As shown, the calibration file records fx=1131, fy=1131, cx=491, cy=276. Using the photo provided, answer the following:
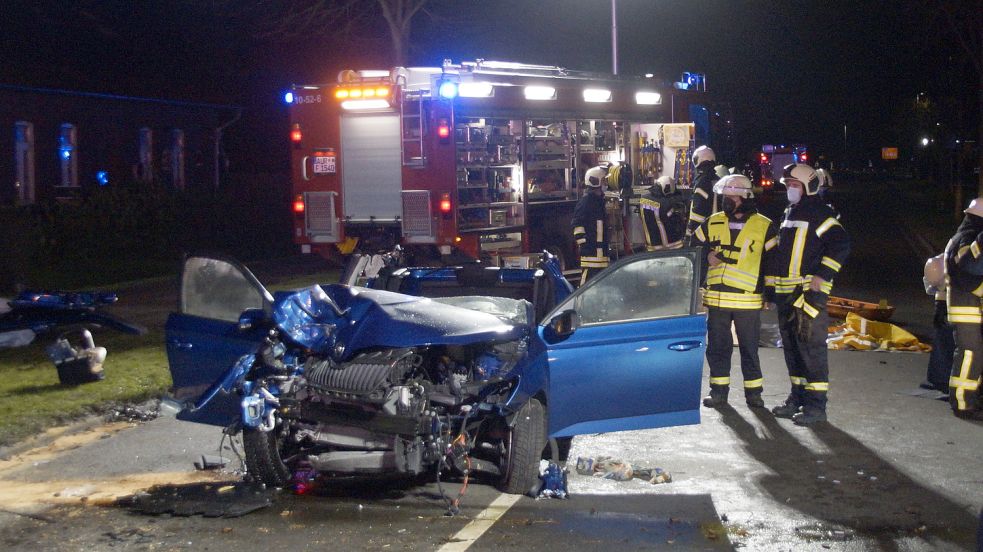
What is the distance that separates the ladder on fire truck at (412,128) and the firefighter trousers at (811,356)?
7.02m

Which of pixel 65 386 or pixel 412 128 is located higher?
pixel 412 128

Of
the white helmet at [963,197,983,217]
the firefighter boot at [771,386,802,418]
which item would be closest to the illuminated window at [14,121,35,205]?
the firefighter boot at [771,386,802,418]

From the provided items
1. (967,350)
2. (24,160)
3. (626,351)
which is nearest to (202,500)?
(626,351)

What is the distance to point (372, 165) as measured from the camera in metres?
15.2

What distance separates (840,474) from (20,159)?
23.0 m

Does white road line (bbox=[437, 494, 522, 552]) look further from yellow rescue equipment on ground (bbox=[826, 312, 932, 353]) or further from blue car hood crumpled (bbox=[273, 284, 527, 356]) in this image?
yellow rescue equipment on ground (bbox=[826, 312, 932, 353])

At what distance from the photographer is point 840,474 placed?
697 centimetres

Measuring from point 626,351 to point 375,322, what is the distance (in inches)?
67.5

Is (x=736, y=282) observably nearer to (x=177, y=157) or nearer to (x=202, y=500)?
(x=202, y=500)

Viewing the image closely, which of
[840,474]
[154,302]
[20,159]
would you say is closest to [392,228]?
[154,302]

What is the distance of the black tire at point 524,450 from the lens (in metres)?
6.27

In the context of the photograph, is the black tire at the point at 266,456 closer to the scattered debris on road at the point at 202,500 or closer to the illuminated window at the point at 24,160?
the scattered debris on road at the point at 202,500

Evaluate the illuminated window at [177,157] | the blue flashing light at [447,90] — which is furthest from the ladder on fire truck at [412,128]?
the illuminated window at [177,157]

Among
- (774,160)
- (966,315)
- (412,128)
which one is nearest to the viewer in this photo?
(966,315)
